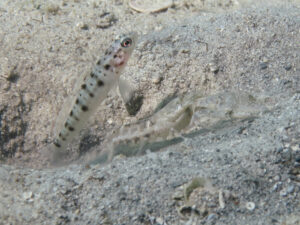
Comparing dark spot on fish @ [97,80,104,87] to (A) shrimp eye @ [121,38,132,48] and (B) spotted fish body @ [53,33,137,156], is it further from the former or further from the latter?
(A) shrimp eye @ [121,38,132,48]

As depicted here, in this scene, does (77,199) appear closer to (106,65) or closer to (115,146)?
(115,146)

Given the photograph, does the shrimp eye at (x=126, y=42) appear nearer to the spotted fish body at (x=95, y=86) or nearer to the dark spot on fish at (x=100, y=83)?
the spotted fish body at (x=95, y=86)

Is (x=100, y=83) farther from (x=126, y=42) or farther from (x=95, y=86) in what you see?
(x=126, y=42)

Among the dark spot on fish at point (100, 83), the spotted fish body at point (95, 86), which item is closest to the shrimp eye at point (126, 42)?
the spotted fish body at point (95, 86)

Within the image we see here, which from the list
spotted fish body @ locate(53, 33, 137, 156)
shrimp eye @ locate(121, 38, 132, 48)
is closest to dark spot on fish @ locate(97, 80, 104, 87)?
spotted fish body @ locate(53, 33, 137, 156)

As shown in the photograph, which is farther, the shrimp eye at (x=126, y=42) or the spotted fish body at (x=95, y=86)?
the shrimp eye at (x=126, y=42)

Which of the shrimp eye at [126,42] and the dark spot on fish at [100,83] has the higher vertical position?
the shrimp eye at [126,42]

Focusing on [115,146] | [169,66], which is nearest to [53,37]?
[169,66]

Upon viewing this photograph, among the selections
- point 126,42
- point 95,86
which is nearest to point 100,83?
point 95,86
